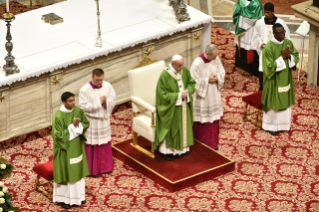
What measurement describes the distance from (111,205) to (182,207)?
0.87 metres

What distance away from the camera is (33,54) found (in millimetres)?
11977

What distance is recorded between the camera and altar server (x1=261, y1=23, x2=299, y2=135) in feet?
38.1

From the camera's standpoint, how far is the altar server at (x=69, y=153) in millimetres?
9844

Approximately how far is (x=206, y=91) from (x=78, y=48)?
2.07 m

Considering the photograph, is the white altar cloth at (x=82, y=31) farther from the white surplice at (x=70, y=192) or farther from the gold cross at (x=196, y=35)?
the white surplice at (x=70, y=192)

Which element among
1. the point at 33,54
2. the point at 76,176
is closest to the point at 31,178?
the point at 76,176

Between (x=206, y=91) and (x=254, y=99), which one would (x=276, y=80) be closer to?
(x=254, y=99)

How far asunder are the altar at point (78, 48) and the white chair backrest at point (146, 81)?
1.02 meters

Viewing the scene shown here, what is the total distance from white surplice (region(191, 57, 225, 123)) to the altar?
135cm

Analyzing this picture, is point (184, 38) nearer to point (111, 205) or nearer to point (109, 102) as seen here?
point (109, 102)

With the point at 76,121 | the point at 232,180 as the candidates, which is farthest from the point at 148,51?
the point at 76,121

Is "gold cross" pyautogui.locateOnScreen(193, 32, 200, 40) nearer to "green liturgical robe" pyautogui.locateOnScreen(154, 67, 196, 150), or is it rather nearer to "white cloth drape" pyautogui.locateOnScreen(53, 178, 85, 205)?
"green liturgical robe" pyautogui.locateOnScreen(154, 67, 196, 150)

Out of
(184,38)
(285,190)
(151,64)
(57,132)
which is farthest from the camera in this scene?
(184,38)

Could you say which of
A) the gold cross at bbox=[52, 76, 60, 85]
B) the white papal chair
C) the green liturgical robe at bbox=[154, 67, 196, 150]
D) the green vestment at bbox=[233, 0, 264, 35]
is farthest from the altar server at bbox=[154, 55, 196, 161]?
the green vestment at bbox=[233, 0, 264, 35]
